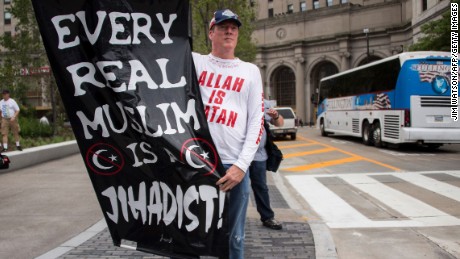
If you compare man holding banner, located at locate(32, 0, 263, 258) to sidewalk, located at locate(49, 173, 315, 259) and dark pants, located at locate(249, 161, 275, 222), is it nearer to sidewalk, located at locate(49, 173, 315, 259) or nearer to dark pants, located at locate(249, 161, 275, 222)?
sidewalk, located at locate(49, 173, 315, 259)

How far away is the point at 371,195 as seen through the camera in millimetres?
7730

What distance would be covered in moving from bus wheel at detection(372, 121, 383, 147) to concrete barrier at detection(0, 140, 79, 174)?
11593 mm

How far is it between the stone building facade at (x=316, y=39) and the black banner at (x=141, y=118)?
4425 cm

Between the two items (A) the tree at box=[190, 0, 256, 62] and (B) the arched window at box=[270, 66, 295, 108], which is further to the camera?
(B) the arched window at box=[270, 66, 295, 108]

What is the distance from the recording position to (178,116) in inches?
106

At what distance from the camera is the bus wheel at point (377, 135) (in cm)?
1695

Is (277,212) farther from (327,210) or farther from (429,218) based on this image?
(429,218)

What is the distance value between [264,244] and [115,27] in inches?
116

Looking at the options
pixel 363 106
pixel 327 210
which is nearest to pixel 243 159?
pixel 327 210

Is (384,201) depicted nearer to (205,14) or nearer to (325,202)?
(325,202)

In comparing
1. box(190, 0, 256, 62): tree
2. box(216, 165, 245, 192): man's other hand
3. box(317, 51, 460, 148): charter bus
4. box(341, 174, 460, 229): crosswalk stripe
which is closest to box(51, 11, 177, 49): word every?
box(216, 165, 245, 192): man's other hand

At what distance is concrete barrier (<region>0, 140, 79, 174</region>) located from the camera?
1112 cm

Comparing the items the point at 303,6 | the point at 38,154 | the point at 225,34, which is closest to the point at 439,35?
the point at 38,154

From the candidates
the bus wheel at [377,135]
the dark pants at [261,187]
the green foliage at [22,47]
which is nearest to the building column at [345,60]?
the bus wheel at [377,135]
